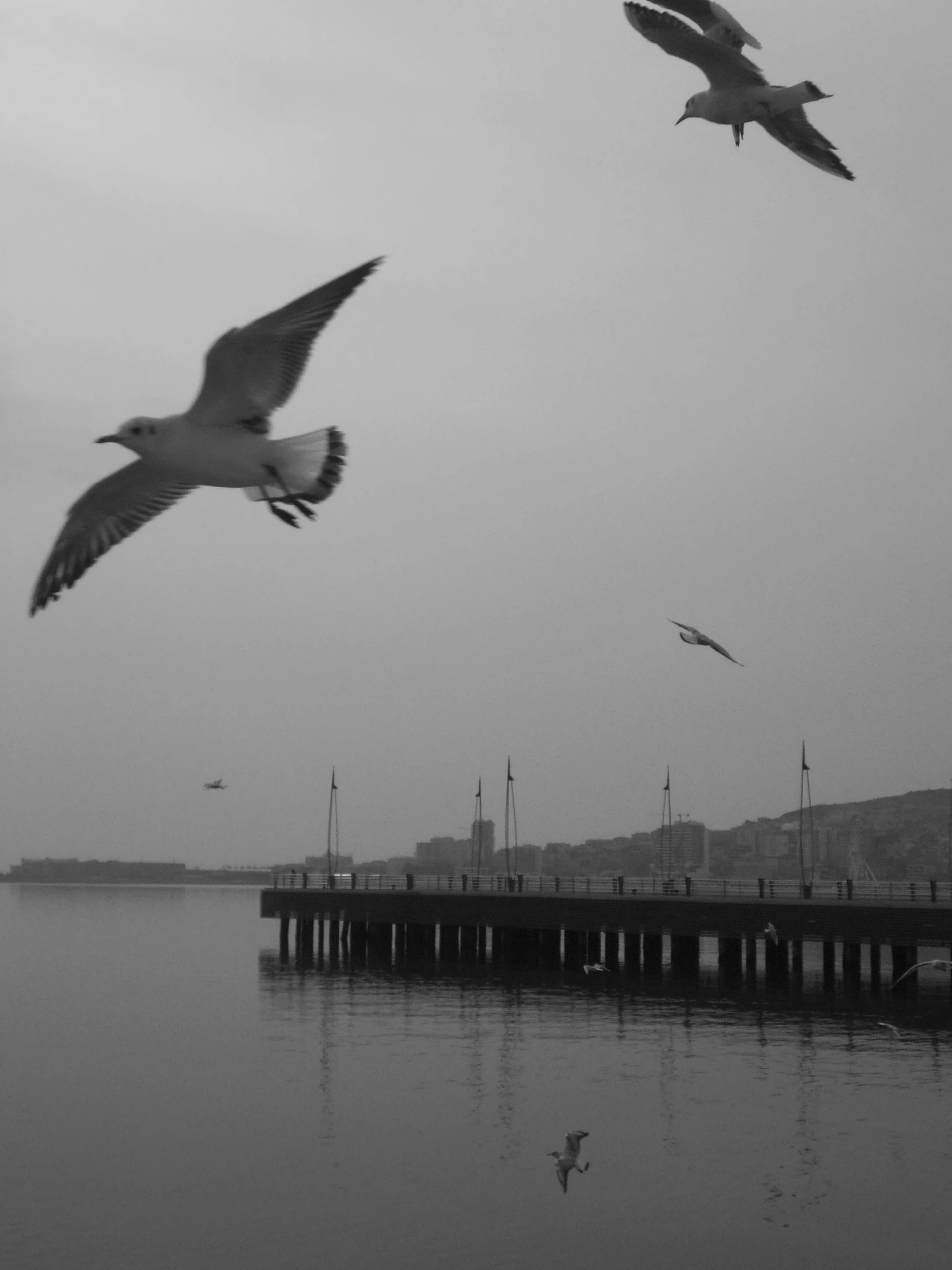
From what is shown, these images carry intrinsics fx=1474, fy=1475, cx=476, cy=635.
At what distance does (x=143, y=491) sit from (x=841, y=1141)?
18.1 m

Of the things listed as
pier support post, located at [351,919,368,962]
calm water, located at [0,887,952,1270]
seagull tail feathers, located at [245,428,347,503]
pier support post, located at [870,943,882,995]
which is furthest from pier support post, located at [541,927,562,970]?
seagull tail feathers, located at [245,428,347,503]

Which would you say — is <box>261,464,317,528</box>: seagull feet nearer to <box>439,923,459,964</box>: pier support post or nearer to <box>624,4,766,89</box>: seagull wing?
<box>624,4,766,89</box>: seagull wing

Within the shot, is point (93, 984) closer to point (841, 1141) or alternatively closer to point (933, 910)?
point (933, 910)

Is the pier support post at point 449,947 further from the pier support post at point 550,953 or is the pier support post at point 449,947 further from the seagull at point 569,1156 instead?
the seagull at point 569,1156

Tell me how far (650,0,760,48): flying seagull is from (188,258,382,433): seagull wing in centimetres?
347

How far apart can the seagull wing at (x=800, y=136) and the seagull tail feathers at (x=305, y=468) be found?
3.41 metres

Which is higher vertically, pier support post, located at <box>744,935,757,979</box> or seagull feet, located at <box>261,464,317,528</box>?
seagull feet, located at <box>261,464,317,528</box>

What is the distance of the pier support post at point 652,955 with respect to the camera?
43.9 meters

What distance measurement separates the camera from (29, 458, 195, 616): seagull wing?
731cm

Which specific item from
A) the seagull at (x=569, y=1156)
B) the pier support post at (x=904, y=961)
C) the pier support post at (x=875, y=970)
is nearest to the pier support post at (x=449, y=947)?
the pier support post at (x=875, y=970)

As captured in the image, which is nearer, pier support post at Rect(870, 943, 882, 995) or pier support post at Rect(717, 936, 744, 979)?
pier support post at Rect(870, 943, 882, 995)

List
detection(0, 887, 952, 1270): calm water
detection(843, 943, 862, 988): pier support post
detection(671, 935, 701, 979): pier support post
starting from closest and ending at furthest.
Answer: detection(0, 887, 952, 1270): calm water < detection(843, 943, 862, 988): pier support post < detection(671, 935, 701, 979): pier support post

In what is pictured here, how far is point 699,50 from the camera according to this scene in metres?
8.53

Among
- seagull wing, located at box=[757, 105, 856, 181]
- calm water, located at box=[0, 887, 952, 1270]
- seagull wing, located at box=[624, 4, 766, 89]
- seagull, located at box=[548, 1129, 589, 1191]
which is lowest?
calm water, located at box=[0, 887, 952, 1270]
